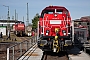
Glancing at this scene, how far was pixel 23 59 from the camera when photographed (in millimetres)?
10844

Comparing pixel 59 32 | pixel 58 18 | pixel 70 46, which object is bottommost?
pixel 70 46

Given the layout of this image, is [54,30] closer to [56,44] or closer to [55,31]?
[55,31]

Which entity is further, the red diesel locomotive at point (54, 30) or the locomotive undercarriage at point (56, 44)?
the red diesel locomotive at point (54, 30)

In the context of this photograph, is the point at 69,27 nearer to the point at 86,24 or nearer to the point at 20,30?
the point at 86,24

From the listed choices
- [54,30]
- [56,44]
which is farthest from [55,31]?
[56,44]

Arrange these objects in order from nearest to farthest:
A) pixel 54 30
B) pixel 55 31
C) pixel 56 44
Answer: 1. pixel 56 44
2. pixel 55 31
3. pixel 54 30

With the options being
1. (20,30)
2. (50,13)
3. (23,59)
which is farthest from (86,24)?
(20,30)

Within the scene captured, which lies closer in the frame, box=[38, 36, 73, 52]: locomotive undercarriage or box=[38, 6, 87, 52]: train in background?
box=[38, 36, 73, 52]: locomotive undercarriage

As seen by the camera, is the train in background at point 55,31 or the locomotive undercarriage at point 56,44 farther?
the train in background at point 55,31

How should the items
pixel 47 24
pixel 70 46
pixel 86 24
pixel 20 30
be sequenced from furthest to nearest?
pixel 20 30
pixel 86 24
pixel 47 24
pixel 70 46

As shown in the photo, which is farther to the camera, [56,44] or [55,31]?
[55,31]

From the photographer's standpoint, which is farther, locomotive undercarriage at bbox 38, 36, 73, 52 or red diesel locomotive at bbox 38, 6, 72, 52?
red diesel locomotive at bbox 38, 6, 72, 52

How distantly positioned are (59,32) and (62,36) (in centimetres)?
35

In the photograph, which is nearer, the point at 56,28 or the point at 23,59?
the point at 23,59
